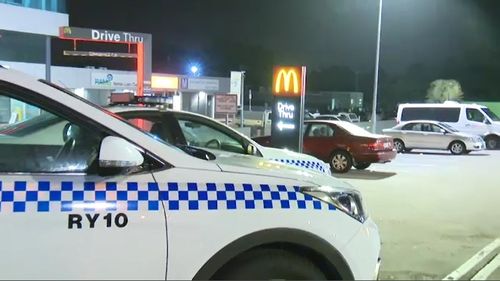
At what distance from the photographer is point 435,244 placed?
7.26m

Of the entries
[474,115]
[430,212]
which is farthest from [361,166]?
[474,115]

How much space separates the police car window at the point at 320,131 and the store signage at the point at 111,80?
28844 mm

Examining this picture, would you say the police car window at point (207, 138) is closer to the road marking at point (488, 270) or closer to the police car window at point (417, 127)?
the road marking at point (488, 270)

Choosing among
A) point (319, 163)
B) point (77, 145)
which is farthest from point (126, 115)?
point (77, 145)

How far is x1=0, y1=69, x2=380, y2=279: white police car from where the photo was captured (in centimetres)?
296

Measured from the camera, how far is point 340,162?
50.0 feet

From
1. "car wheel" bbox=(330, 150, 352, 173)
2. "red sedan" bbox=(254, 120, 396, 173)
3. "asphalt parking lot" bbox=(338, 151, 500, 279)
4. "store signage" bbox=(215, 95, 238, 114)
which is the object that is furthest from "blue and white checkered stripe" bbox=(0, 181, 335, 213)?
"store signage" bbox=(215, 95, 238, 114)

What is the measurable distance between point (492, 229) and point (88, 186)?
6.77 metres

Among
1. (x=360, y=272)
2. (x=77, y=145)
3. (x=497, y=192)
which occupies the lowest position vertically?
(x=497, y=192)

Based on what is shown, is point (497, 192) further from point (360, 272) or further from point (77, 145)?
point (77, 145)

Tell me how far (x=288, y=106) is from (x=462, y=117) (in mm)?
17389

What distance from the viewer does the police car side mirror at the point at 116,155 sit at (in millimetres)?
3047

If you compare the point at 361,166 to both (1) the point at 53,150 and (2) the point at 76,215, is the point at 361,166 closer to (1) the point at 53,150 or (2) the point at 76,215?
(1) the point at 53,150

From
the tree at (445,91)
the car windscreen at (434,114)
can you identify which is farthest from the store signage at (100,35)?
the tree at (445,91)
